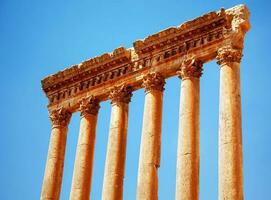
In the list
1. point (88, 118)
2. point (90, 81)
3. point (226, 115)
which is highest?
point (90, 81)

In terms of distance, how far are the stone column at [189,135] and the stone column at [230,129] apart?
130 cm

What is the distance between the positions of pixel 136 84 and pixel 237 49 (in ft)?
17.4

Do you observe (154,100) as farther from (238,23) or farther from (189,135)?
(238,23)

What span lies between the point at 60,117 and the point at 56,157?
2.17 m

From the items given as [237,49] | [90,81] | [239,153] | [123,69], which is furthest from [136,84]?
[239,153]

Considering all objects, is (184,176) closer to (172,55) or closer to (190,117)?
(190,117)

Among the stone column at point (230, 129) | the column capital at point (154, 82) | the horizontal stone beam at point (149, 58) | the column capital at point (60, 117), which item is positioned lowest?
the stone column at point (230, 129)

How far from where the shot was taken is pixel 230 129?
2269 centimetres

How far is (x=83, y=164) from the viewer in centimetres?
2723

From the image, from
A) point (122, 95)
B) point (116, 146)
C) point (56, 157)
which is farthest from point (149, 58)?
point (56, 157)

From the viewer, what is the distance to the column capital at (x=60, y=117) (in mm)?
29531

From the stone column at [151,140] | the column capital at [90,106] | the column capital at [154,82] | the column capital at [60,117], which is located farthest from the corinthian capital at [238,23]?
the column capital at [60,117]

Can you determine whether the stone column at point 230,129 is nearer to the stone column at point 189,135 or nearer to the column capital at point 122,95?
the stone column at point 189,135

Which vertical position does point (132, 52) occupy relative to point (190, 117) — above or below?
above
